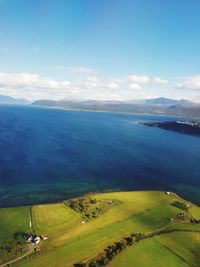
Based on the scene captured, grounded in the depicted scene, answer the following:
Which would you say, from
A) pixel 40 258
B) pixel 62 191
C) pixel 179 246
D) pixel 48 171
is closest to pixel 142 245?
pixel 179 246

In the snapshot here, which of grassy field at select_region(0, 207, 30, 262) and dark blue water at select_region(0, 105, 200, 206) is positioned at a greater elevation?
dark blue water at select_region(0, 105, 200, 206)

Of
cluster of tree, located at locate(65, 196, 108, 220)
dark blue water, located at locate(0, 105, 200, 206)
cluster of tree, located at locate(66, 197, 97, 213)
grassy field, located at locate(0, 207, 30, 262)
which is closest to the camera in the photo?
grassy field, located at locate(0, 207, 30, 262)

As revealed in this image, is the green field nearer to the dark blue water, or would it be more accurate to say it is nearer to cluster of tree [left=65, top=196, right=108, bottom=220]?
cluster of tree [left=65, top=196, right=108, bottom=220]

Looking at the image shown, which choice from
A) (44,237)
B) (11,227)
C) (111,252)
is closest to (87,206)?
(44,237)

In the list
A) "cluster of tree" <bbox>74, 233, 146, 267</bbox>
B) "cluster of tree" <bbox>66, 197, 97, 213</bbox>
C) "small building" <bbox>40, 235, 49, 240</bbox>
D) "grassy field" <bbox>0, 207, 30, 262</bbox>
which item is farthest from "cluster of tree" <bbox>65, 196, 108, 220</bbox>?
"cluster of tree" <bbox>74, 233, 146, 267</bbox>

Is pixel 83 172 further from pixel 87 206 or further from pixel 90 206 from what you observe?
pixel 87 206

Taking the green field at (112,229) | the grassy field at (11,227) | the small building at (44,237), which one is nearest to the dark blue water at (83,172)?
the grassy field at (11,227)

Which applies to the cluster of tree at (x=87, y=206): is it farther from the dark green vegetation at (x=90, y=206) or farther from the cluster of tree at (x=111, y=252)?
the cluster of tree at (x=111, y=252)
